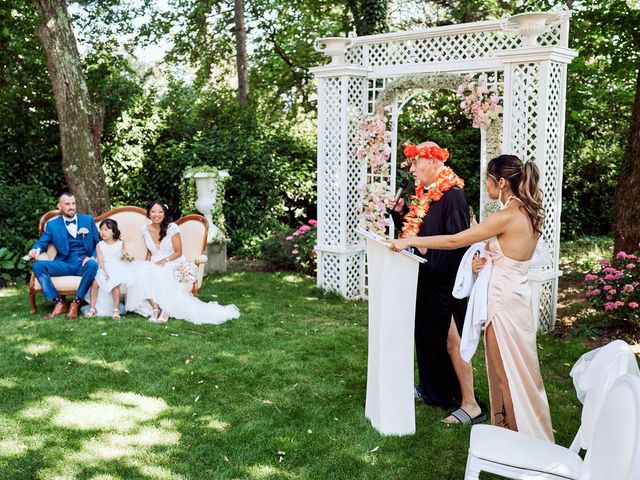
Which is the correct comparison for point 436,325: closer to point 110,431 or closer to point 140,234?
point 110,431

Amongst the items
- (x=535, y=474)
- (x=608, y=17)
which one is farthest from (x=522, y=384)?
(x=608, y=17)

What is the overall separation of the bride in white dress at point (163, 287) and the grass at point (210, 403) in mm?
205

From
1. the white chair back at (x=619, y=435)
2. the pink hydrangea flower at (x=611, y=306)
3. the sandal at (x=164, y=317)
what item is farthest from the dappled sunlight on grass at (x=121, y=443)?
the pink hydrangea flower at (x=611, y=306)

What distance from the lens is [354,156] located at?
26.6ft

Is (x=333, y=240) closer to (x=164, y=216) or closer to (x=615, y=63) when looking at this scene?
(x=164, y=216)

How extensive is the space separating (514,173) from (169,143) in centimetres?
910

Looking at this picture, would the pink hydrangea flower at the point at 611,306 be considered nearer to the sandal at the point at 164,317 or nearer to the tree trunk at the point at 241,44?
the sandal at the point at 164,317

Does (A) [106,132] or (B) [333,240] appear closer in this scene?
(B) [333,240]

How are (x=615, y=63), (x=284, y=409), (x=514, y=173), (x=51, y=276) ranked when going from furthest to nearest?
(x=615, y=63), (x=51, y=276), (x=284, y=409), (x=514, y=173)

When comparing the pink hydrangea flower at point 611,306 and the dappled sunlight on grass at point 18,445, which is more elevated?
the pink hydrangea flower at point 611,306

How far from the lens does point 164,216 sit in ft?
24.2

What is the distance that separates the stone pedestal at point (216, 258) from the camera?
986 centimetres

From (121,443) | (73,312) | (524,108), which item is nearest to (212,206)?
(73,312)

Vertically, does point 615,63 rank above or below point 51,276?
above
